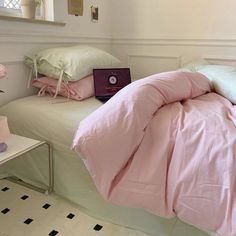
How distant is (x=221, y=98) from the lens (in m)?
1.41

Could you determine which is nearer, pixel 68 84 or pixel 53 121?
pixel 53 121

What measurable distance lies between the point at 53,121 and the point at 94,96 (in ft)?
1.46

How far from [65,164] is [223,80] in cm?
98

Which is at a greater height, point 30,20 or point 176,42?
point 30,20

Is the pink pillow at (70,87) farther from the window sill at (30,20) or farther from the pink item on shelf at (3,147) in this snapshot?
the pink item on shelf at (3,147)

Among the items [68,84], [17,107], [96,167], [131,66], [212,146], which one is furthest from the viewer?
[131,66]

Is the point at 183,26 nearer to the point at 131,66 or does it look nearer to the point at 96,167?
the point at 131,66

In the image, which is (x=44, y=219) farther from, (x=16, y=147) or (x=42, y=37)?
(x=42, y=37)

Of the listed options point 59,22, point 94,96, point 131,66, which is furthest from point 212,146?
point 131,66

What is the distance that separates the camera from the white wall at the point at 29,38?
1.62 metres

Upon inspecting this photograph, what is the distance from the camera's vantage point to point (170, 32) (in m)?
2.39

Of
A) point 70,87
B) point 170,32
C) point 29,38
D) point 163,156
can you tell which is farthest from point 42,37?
point 163,156

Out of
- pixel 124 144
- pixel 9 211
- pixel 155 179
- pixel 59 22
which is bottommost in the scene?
pixel 9 211

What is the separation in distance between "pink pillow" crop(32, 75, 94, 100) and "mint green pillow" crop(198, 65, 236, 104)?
29.3 inches
